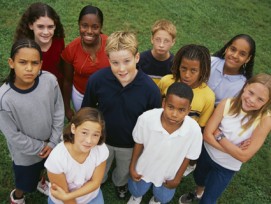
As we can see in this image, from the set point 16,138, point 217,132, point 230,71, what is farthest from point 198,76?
point 16,138

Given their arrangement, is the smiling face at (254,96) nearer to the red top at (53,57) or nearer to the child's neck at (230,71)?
the child's neck at (230,71)

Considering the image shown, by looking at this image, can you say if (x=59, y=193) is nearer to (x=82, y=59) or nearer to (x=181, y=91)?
(x=181, y=91)

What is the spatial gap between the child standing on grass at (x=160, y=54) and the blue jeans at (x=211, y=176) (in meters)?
0.97

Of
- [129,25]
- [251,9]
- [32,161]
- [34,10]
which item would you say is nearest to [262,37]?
[251,9]

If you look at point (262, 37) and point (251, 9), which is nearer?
point (262, 37)

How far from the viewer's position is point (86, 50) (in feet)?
10.4

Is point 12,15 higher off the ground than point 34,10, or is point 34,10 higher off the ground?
point 34,10

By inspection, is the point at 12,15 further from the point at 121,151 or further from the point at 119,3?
the point at 121,151

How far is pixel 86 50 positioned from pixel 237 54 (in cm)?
153

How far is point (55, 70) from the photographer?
10.9 feet

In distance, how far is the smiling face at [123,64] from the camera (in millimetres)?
2551

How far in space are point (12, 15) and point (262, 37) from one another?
582 cm

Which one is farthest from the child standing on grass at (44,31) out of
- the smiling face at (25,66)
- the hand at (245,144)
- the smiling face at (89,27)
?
the hand at (245,144)

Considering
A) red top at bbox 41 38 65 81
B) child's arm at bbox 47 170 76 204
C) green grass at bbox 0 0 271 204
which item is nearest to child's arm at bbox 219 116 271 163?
green grass at bbox 0 0 271 204
